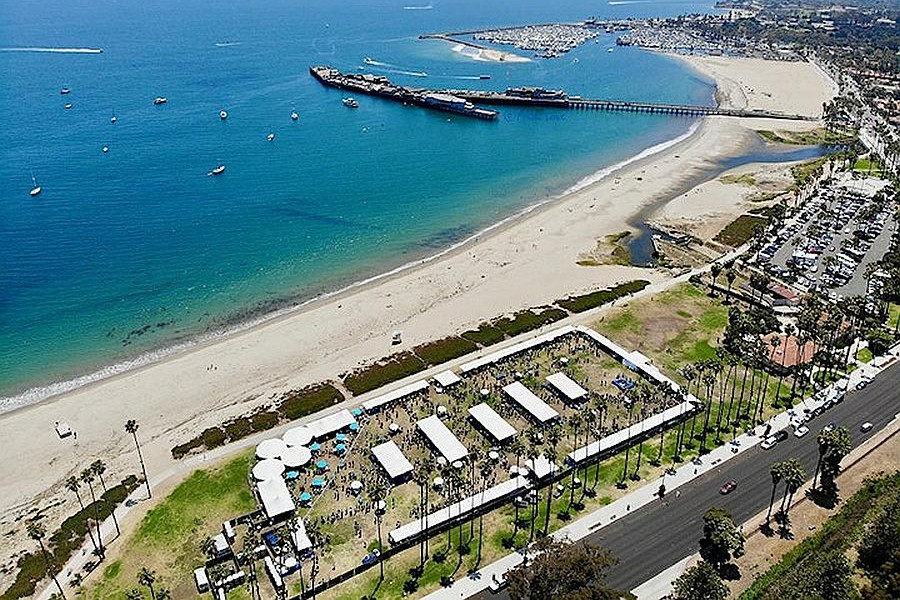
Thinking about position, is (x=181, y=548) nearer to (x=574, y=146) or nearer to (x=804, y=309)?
(x=804, y=309)

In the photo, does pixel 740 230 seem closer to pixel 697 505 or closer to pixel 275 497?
pixel 697 505

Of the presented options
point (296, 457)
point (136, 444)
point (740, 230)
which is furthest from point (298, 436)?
point (740, 230)

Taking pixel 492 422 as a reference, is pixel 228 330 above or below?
below

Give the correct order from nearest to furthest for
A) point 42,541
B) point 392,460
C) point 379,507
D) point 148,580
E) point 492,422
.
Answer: point 148,580, point 42,541, point 379,507, point 392,460, point 492,422

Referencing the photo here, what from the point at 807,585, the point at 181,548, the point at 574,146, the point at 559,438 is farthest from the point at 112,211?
the point at 807,585

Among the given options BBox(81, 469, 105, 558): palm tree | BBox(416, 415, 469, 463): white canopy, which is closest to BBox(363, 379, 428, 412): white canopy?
BBox(416, 415, 469, 463): white canopy

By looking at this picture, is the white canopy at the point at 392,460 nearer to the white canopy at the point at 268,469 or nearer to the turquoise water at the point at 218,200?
the white canopy at the point at 268,469

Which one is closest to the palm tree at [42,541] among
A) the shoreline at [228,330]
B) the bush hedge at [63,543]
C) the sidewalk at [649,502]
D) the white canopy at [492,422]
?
the bush hedge at [63,543]
